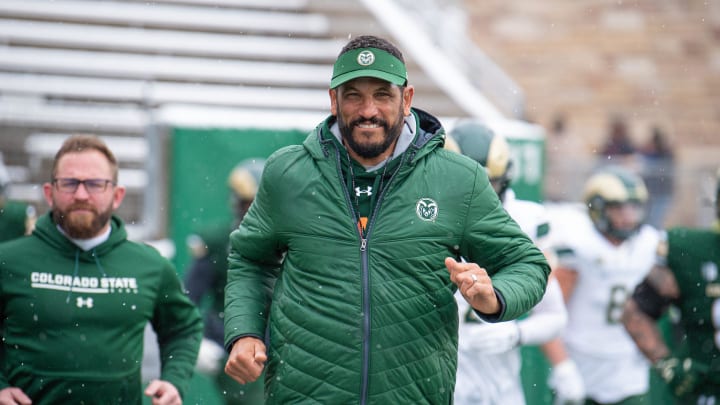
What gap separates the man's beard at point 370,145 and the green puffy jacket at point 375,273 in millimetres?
65

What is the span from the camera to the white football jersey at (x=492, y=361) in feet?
20.9

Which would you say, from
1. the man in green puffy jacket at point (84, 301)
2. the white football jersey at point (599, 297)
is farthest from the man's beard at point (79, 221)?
the white football jersey at point (599, 297)

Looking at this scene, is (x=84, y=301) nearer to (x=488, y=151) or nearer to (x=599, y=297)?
(x=488, y=151)

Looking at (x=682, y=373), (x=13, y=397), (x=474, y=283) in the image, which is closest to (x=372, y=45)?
(x=474, y=283)

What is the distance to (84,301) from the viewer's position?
5.21m

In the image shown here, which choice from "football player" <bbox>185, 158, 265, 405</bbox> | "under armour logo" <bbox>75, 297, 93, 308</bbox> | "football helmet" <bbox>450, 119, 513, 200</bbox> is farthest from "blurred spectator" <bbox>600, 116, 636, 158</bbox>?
"under armour logo" <bbox>75, 297, 93, 308</bbox>

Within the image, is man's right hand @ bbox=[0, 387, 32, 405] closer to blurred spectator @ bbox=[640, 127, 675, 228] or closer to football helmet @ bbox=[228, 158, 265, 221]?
football helmet @ bbox=[228, 158, 265, 221]

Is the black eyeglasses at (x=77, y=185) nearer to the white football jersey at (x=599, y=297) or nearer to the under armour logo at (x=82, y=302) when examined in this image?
the under armour logo at (x=82, y=302)

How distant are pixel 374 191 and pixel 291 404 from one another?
2.53 ft

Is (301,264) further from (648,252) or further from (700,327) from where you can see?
(648,252)

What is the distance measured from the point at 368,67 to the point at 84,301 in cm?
178

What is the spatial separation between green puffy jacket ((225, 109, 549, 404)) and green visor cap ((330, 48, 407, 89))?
0.24m

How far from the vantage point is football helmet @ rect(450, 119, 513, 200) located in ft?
21.0

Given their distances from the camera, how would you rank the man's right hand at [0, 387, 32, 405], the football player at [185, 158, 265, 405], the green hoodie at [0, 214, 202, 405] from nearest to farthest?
the man's right hand at [0, 387, 32, 405] < the green hoodie at [0, 214, 202, 405] < the football player at [185, 158, 265, 405]
